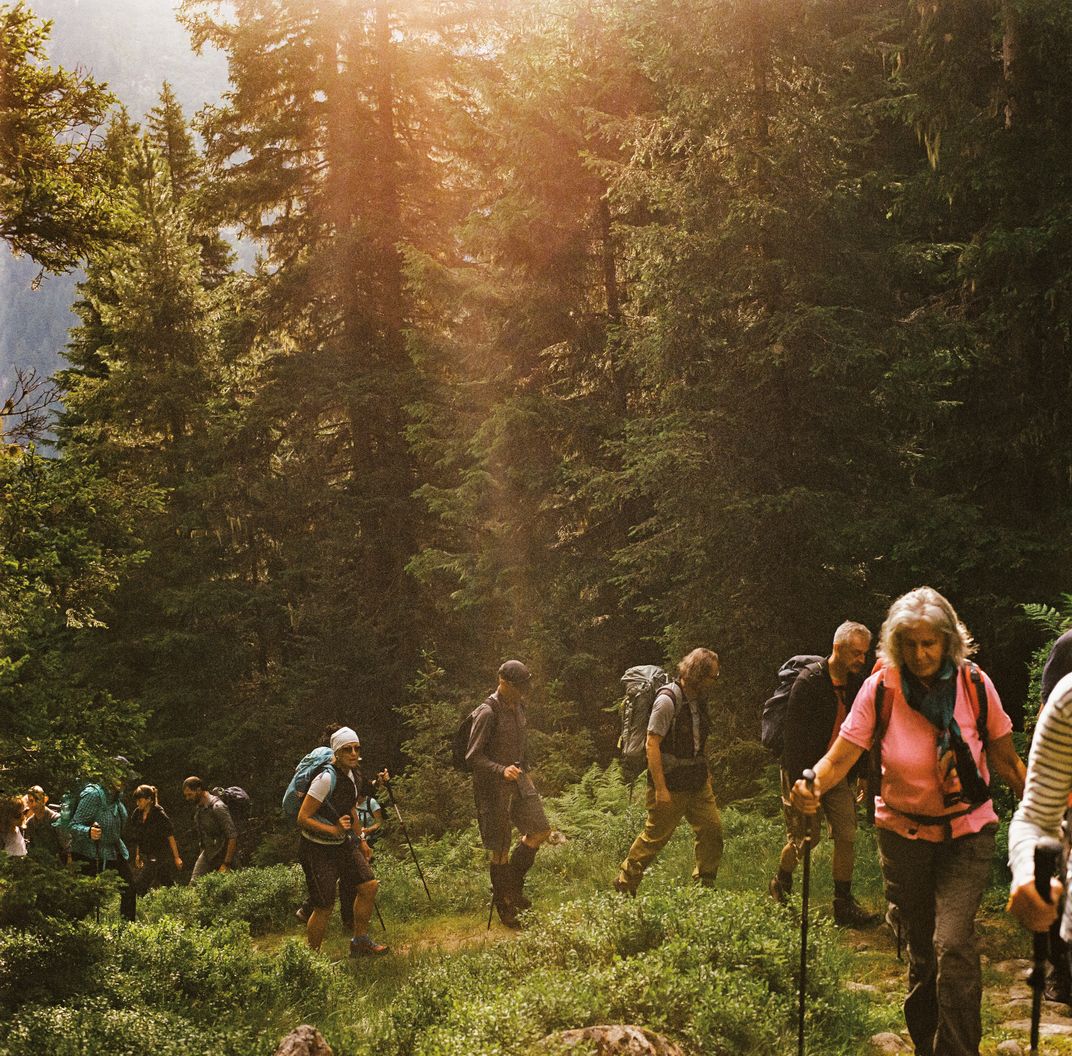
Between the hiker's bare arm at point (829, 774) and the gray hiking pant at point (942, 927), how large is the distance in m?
0.34

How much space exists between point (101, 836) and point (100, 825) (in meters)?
0.13

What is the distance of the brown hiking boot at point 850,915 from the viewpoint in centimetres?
795

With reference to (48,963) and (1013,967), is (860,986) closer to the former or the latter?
(1013,967)

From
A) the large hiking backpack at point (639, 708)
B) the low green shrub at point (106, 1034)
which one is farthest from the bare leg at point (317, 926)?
the large hiking backpack at point (639, 708)

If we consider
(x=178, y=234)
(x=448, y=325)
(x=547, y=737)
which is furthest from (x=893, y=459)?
(x=178, y=234)

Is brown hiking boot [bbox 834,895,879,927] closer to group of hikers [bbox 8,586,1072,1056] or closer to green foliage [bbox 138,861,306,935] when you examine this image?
group of hikers [bbox 8,586,1072,1056]

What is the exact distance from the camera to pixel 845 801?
7.99 meters

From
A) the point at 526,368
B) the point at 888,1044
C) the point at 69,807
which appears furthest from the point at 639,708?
the point at 526,368

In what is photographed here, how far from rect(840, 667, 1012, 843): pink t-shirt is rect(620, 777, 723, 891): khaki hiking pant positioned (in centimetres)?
361

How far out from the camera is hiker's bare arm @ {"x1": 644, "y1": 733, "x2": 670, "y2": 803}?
7.95 m

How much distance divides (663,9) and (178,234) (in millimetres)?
16227

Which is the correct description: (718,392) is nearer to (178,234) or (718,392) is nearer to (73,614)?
(73,614)

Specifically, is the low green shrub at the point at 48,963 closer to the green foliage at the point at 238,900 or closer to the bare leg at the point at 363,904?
the bare leg at the point at 363,904

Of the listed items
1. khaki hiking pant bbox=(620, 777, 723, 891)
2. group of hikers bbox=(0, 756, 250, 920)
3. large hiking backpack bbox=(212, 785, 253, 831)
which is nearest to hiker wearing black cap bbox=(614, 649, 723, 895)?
khaki hiking pant bbox=(620, 777, 723, 891)
